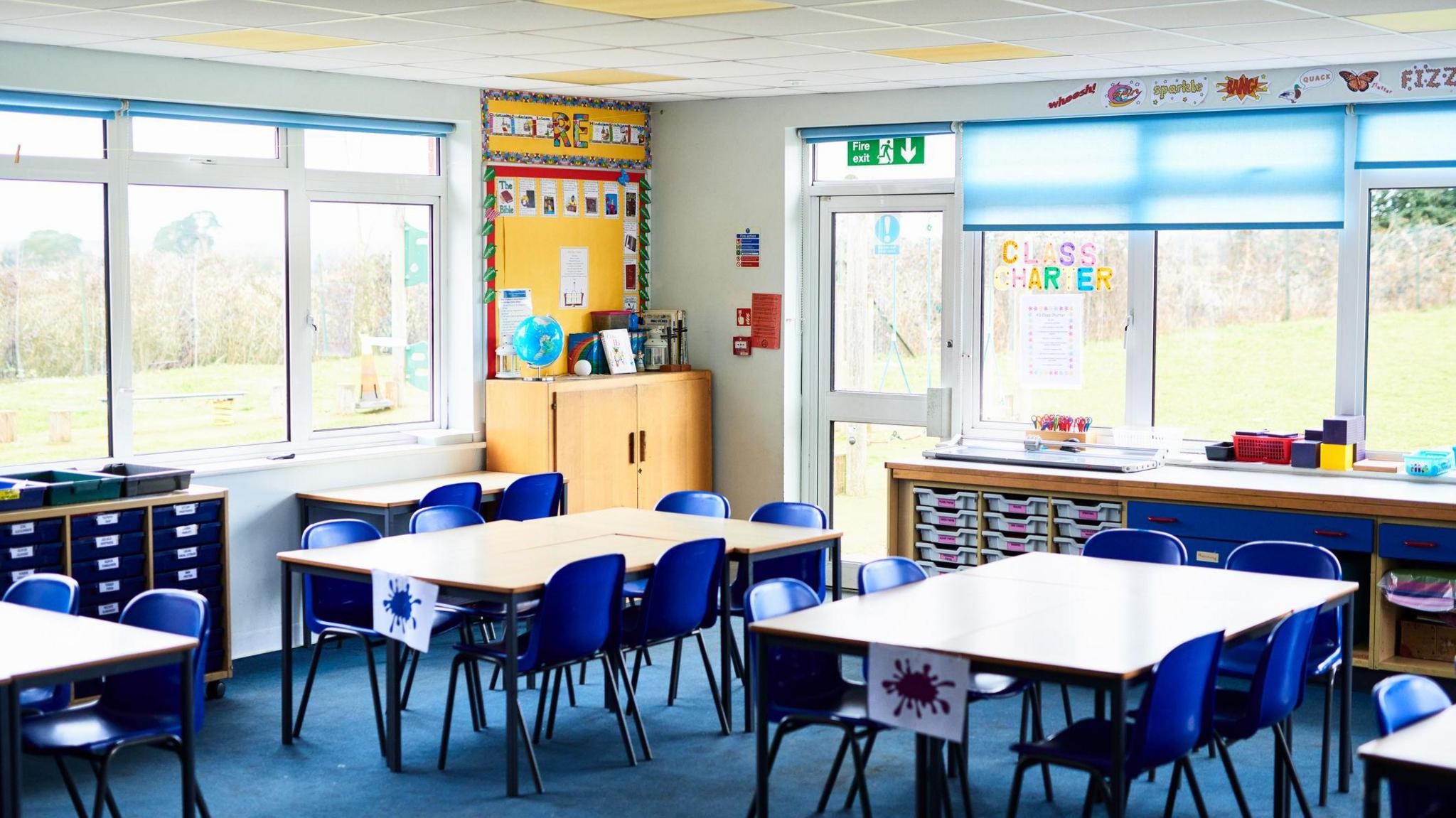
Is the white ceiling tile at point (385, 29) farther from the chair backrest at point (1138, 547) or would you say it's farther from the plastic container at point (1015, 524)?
the plastic container at point (1015, 524)

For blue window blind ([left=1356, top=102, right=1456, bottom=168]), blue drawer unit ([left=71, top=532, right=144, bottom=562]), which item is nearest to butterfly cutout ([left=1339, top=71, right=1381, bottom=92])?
blue window blind ([left=1356, top=102, right=1456, bottom=168])

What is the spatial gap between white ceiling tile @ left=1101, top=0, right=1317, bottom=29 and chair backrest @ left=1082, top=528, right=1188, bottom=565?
2035 millimetres

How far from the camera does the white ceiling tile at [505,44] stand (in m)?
6.74

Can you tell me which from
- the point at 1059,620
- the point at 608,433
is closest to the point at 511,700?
the point at 1059,620

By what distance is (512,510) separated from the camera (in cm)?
811

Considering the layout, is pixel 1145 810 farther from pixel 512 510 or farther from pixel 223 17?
pixel 223 17

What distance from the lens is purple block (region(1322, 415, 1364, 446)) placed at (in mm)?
7660

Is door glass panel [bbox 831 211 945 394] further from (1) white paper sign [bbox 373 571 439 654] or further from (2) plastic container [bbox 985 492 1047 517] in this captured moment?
(1) white paper sign [bbox 373 571 439 654]

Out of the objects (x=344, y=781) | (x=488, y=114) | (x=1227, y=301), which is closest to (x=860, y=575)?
(x=344, y=781)

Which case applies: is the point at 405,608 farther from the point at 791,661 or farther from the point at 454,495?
the point at 454,495

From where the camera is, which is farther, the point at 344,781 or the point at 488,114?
the point at 488,114

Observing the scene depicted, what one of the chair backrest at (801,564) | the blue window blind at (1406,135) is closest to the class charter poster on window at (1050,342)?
the blue window blind at (1406,135)

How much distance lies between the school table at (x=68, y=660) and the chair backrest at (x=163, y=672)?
0.34 ft

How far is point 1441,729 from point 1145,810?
183cm
